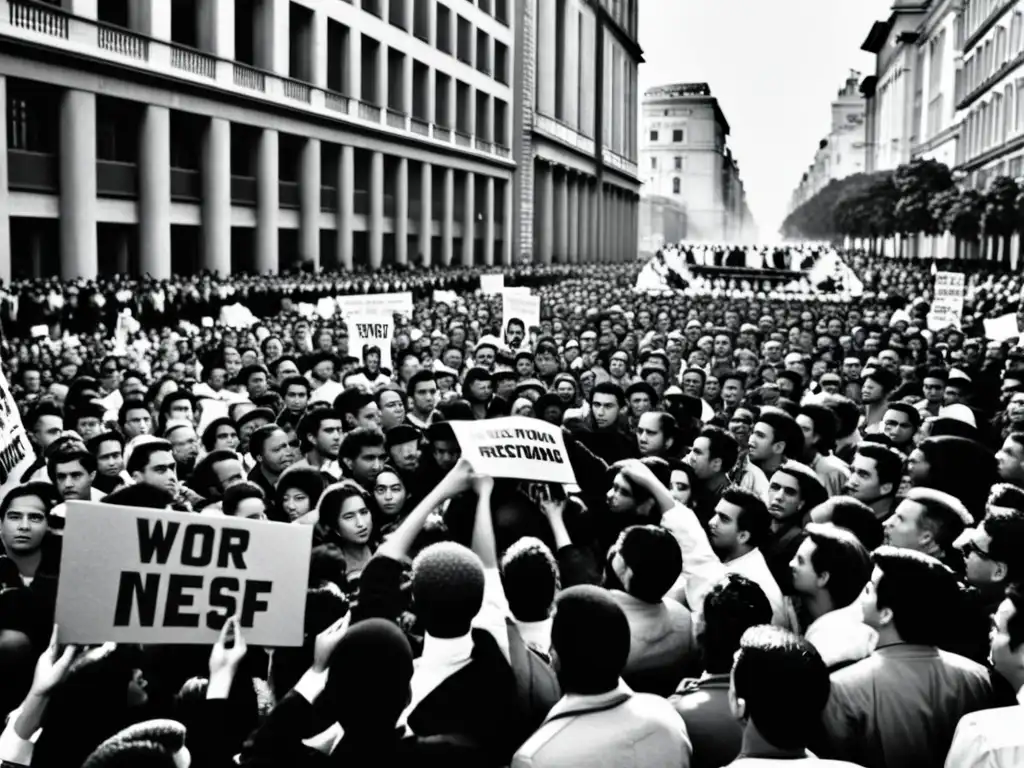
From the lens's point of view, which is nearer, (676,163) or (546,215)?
(546,215)

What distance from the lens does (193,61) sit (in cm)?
3428

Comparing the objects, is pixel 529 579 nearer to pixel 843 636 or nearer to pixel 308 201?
pixel 843 636

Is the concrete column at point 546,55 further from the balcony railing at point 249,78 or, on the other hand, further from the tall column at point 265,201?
the balcony railing at point 249,78

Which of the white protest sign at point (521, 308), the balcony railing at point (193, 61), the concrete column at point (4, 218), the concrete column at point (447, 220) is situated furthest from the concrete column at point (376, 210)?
the white protest sign at point (521, 308)

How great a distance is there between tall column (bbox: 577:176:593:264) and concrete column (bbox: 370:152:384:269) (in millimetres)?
36741

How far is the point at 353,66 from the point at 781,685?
148 ft

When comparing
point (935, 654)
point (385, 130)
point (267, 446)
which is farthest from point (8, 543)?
point (385, 130)

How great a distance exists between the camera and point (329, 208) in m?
46.0

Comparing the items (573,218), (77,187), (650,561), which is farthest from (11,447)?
(573,218)

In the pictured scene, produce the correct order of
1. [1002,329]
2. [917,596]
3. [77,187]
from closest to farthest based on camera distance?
[917,596], [1002,329], [77,187]

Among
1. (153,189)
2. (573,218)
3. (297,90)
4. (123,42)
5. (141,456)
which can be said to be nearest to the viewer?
(141,456)

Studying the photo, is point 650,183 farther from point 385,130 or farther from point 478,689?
point 478,689

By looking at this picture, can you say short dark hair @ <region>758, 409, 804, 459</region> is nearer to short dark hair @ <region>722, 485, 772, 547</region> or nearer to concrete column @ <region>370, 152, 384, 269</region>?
short dark hair @ <region>722, 485, 772, 547</region>

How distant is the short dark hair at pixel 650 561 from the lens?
15.3ft
